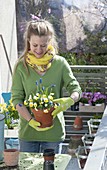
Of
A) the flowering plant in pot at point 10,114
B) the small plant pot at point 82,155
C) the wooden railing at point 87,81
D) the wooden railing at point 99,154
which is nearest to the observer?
the wooden railing at point 99,154

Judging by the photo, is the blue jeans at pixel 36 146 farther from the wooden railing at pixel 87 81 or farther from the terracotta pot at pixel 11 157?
the wooden railing at pixel 87 81

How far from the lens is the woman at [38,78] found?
246cm

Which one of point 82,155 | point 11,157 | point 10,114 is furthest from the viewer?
point 10,114

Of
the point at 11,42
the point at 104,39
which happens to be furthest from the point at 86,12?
the point at 11,42

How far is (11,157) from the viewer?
218cm

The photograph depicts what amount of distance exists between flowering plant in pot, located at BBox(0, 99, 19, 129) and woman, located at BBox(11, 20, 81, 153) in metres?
1.46

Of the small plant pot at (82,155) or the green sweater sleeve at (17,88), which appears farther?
the green sweater sleeve at (17,88)

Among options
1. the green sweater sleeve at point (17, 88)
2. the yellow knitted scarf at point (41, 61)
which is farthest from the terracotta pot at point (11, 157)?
the yellow knitted scarf at point (41, 61)

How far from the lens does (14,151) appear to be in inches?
86.0

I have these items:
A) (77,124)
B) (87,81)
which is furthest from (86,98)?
(77,124)

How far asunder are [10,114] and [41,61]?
1.72 meters

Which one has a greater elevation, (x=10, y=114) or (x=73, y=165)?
(x=73, y=165)

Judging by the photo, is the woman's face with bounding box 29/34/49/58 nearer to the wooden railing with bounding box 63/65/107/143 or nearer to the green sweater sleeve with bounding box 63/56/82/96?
the green sweater sleeve with bounding box 63/56/82/96

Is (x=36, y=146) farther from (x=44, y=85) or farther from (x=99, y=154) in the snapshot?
(x=99, y=154)
